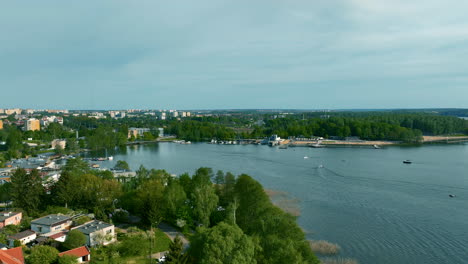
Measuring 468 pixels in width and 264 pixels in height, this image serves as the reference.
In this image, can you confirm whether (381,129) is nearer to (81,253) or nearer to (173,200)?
(173,200)

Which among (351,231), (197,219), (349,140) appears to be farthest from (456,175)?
(349,140)

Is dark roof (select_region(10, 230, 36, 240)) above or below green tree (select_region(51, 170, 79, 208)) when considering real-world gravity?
below

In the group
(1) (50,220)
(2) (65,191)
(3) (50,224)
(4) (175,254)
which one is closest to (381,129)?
(2) (65,191)

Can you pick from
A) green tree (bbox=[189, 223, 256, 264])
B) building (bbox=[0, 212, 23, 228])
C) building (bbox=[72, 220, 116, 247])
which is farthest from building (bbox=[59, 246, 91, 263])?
green tree (bbox=[189, 223, 256, 264])

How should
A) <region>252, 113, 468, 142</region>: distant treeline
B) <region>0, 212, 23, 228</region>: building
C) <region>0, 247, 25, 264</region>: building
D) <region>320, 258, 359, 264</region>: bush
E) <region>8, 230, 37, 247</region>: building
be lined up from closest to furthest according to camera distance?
<region>0, 247, 25, 264</region>: building < <region>8, 230, 37, 247</region>: building < <region>320, 258, 359, 264</region>: bush < <region>0, 212, 23, 228</region>: building < <region>252, 113, 468, 142</region>: distant treeline

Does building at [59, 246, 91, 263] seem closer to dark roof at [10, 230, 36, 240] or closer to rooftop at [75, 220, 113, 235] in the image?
rooftop at [75, 220, 113, 235]

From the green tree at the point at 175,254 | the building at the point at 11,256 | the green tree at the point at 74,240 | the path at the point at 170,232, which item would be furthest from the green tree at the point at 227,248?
the green tree at the point at 74,240

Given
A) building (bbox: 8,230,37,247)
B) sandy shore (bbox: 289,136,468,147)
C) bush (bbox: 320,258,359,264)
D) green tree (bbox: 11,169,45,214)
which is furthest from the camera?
sandy shore (bbox: 289,136,468,147)
